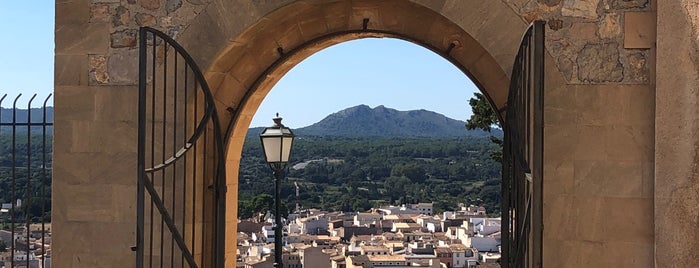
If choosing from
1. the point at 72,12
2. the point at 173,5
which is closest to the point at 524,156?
the point at 173,5

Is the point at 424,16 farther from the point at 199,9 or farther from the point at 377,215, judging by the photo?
the point at 377,215

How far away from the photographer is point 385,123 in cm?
6888

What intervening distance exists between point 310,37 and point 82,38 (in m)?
1.56

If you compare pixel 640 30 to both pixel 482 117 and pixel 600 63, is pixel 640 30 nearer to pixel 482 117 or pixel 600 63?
pixel 600 63

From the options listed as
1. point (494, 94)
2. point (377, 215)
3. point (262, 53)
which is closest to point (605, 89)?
point (494, 94)

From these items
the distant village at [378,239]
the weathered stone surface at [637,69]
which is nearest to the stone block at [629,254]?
the weathered stone surface at [637,69]

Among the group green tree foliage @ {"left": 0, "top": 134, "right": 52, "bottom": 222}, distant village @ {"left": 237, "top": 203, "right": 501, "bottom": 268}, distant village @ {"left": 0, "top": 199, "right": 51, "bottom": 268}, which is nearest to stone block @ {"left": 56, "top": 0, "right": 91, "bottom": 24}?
green tree foliage @ {"left": 0, "top": 134, "right": 52, "bottom": 222}

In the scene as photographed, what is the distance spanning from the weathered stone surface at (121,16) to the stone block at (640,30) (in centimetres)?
314

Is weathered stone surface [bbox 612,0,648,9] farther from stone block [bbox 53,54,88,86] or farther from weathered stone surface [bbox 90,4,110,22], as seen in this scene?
stone block [bbox 53,54,88,86]

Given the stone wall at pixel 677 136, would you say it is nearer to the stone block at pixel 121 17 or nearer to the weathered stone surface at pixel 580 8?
the weathered stone surface at pixel 580 8

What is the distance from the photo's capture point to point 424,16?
18.3 feet

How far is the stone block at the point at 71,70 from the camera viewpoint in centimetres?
541

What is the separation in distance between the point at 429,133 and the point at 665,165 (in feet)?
192

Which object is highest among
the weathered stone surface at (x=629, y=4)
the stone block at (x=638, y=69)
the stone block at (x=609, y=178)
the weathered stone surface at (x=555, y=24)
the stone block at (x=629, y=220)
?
the weathered stone surface at (x=629, y=4)
